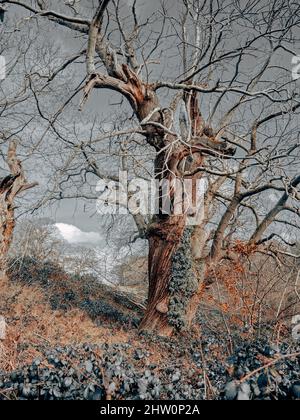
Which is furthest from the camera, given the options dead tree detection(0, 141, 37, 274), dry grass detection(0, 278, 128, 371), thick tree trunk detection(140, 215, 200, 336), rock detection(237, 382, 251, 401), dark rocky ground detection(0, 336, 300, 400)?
dead tree detection(0, 141, 37, 274)

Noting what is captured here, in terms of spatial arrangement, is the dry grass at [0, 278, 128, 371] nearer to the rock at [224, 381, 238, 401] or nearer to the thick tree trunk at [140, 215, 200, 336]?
the thick tree trunk at [140, 215, 200, 336]

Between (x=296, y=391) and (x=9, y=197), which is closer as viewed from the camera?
(x=296, y=391)

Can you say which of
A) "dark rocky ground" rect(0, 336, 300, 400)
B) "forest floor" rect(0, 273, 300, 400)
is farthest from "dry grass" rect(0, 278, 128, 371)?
"dark rocky ground" rect(0, 336, 300, 400)

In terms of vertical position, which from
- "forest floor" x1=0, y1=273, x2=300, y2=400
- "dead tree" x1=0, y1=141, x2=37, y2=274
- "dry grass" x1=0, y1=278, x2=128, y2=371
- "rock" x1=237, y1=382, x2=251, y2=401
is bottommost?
"dry grass" x1=0, y1=278, x2=128, y2=371

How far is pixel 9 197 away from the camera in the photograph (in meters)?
10.8

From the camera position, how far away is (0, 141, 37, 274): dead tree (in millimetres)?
10380

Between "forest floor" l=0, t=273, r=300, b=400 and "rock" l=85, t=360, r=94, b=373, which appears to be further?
"rock" l=85, t=360, r=94, b=373

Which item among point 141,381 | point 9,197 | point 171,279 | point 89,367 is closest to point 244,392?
point 141,381

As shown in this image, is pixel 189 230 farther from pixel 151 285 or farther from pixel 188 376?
pixel 188 376

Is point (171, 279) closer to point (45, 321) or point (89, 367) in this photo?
point (45, 321)

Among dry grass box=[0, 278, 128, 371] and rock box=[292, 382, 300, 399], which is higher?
rock box=[292, 382, 300, 399]

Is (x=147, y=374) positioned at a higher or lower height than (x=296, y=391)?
lower

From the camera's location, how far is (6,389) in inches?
95.5

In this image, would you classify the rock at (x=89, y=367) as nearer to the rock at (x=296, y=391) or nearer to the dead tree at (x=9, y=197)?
the rock at (x=296, y=391)
